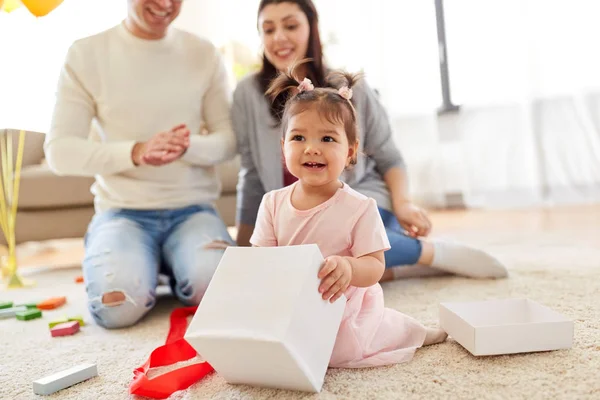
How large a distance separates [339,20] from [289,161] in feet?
8.12

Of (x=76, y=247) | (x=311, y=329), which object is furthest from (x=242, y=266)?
(x=76, y=247)

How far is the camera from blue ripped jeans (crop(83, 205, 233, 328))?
1168mm

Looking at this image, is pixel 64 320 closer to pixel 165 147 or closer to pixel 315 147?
pixel 165 147

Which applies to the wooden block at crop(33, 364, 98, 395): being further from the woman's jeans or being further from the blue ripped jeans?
the woman's jeans

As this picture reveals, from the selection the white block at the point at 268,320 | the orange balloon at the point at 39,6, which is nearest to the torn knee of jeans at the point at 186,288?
the white block at the point at 268,320

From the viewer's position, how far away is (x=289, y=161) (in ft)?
2.80

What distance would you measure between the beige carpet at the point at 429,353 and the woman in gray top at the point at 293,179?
3.0 inches

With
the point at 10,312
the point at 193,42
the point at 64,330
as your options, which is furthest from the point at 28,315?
the point at 193,42

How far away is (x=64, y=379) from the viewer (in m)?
0.83

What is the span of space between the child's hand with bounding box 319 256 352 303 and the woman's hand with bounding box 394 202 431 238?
576mm

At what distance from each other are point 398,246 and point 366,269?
522mm

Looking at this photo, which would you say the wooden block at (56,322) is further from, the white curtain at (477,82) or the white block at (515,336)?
the white curtain at (477,82)

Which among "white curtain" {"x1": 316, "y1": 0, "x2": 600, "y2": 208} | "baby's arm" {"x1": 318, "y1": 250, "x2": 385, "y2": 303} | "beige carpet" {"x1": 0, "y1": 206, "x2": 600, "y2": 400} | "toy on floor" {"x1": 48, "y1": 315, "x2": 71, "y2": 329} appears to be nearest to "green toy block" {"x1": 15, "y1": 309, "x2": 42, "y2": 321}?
"beige carpet" {"x1": 0, "y1": 206, "x2": 600, "y2": 400}

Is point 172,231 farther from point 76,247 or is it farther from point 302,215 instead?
point 76,247
